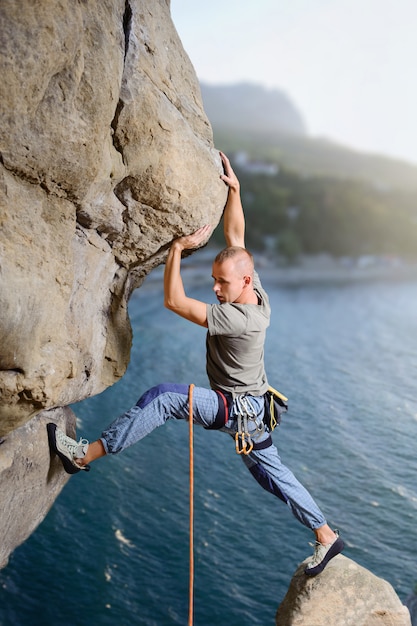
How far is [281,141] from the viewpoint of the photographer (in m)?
81.9

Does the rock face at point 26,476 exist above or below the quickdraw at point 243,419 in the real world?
below

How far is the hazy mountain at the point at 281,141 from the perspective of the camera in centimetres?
6938

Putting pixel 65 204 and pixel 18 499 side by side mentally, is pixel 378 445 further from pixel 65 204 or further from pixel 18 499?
pixel 65 204

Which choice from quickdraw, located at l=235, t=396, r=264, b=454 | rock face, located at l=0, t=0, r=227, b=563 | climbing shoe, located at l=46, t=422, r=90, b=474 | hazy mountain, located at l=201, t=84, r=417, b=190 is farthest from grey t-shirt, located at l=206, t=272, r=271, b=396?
hazy mountain, located at l=201, t=84, r=417, b=190

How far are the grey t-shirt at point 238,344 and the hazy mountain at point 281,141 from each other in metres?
55.6

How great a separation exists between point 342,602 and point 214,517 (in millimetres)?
6309

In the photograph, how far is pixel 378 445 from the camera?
14.8 metres

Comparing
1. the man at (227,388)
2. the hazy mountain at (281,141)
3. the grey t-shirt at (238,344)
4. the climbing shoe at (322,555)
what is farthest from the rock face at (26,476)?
the hazy mountain at (281,141)

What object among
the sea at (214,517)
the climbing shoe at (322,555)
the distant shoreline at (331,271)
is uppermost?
the climbing shoe at (322,555)

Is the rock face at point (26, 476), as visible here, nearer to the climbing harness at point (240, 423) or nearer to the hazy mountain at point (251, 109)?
the climbing harness at point (240, 423)

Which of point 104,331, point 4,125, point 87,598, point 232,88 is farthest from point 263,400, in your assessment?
point 232,88

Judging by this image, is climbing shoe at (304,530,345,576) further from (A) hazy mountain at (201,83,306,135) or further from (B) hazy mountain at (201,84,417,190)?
(A) hazy mountain at (201,83,306,135)

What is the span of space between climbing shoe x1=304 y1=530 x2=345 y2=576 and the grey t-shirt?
1.80 meters

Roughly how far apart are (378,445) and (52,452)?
976cm
